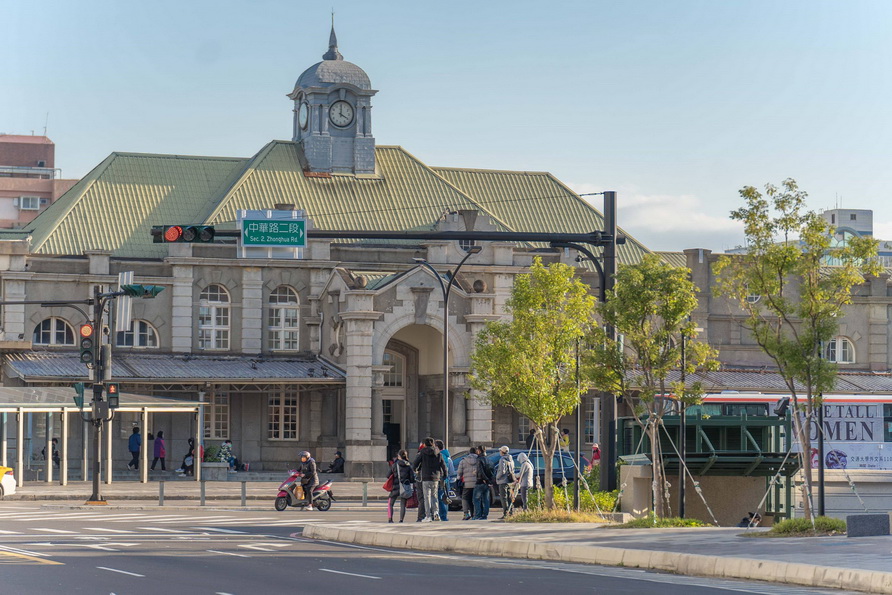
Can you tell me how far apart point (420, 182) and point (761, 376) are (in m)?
16.4

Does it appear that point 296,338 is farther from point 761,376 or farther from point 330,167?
point 761,376

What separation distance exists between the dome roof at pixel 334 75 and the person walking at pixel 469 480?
33.9 meters

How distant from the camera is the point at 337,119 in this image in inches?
2422

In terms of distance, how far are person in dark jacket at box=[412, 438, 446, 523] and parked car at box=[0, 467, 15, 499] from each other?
49.1 ft

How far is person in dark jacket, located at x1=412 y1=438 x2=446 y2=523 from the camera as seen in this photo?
95.2 feet

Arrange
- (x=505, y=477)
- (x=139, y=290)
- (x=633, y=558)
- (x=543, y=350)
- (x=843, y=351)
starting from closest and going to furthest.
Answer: (x=633, y=558), (x=505, y=477), (x=543, y=350), (x=139, y=290), (x=843, y=351)

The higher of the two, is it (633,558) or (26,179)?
(26,179)

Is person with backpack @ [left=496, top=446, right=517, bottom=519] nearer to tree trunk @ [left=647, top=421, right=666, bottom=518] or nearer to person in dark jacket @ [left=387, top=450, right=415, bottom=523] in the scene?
person in dark jacket @ [left=387, top=450, right=415, bottom=523]

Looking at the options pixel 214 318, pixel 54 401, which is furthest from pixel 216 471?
pixel 214 318

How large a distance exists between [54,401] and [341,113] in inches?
839

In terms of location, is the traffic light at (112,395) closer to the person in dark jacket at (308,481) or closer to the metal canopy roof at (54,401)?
the person in dark jacket at (308,481)

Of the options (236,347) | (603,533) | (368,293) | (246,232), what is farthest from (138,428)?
(603,533)

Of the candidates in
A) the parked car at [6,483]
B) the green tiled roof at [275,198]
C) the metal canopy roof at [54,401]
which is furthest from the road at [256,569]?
the green tiled roof at [275,198]

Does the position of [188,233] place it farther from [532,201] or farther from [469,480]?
[532,201]
